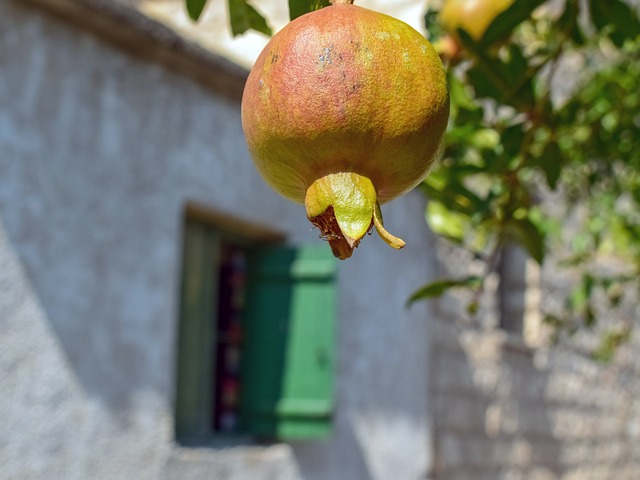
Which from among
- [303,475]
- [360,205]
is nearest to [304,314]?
[303,475]

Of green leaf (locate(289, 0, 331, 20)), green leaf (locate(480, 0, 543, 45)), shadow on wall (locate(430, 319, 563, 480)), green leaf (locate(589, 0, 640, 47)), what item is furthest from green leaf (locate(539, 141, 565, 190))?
shadow on wall (locate(430, 319, 563, 480))

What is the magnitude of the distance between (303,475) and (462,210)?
3.45 meters

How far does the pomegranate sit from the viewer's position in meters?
0.88

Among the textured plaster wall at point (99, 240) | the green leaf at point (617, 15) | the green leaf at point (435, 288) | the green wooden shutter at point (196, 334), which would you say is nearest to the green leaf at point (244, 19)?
the green leaf at point (435, 288)

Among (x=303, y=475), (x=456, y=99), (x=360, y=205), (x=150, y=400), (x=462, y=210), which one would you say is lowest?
(x=303, y=475)

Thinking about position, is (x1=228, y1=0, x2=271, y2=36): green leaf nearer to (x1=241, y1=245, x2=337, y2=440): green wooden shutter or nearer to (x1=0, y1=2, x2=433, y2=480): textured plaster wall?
(x1=0, y1=2, x2=433, y2=480): textured plaster wall

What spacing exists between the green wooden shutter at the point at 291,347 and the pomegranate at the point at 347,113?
431cm

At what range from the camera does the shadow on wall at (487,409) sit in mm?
7066

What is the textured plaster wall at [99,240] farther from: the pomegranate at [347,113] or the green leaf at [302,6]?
the pomegranate at [347,113]

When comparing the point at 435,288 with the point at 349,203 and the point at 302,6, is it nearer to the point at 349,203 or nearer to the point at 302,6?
the point at 302,6

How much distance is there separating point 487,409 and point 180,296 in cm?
327

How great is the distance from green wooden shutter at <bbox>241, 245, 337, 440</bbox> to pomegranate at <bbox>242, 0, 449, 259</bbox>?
4.31 m

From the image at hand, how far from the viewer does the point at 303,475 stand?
550 centimetres

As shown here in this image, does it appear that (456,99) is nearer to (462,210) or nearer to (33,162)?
(462,210)
